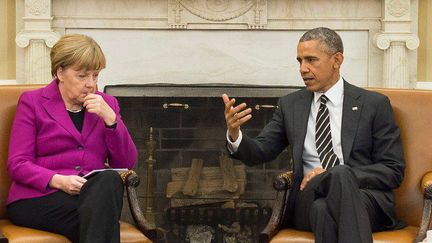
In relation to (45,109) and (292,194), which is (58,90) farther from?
(292,194)

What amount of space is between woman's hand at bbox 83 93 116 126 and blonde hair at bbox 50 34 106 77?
0.39 ft

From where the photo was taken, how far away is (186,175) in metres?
5.79

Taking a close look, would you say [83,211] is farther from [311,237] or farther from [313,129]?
[313,129]

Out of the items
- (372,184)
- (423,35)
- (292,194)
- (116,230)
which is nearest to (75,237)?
(116,230)

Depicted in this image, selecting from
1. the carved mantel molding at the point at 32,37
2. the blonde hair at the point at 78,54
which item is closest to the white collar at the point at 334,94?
the blonde hair at the point at 78,54

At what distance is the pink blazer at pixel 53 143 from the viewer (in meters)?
3.97

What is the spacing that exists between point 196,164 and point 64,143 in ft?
6.04

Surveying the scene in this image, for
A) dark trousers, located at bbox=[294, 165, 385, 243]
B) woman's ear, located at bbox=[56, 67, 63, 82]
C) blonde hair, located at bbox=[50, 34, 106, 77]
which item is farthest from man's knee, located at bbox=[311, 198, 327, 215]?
woman's ear, located at bbox=[56, 67, 63, 82]

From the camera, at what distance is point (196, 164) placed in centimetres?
579

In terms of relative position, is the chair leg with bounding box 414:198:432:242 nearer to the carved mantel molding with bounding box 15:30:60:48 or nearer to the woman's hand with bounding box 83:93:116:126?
the woman's hand with bounding box 83:93:116:126

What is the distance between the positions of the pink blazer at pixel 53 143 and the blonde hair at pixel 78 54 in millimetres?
192

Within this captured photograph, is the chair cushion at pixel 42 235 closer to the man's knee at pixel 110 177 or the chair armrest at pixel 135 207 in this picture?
the chair armrest at pixel 135 207

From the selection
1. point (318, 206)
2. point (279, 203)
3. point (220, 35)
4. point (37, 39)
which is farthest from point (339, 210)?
point (37, 39)

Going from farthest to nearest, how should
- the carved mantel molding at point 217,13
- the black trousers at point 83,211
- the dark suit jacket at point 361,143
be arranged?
the carved mantel molding at point 217,13, the dark suit jacket at point 361,143, the black trousers at point 83,211
